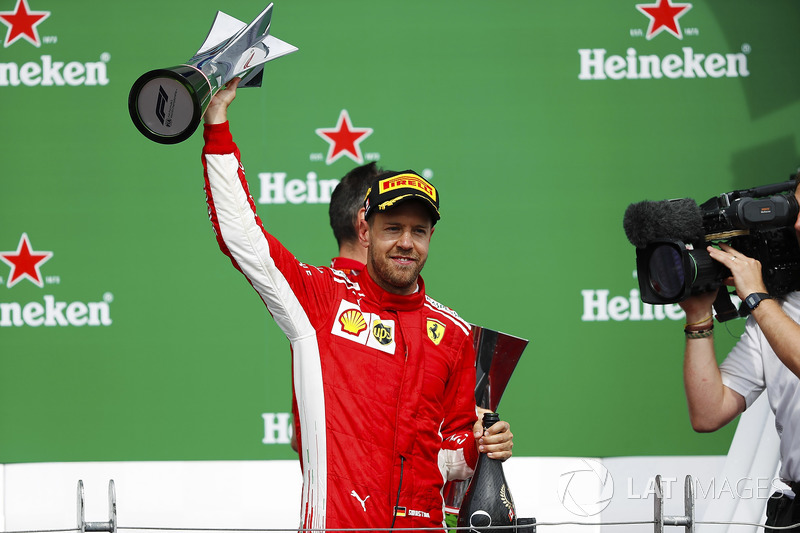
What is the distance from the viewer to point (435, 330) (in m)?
1.61

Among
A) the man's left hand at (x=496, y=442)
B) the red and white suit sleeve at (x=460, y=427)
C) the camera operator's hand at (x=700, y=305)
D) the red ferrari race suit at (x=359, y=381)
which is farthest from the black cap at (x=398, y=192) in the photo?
the camera operator's hand at (x=700, y=305)

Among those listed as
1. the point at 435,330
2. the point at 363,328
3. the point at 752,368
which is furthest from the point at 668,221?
the point at 363,328

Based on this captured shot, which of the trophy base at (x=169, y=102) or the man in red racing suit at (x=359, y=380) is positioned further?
the man in red racing suit at (x=359, y=380)

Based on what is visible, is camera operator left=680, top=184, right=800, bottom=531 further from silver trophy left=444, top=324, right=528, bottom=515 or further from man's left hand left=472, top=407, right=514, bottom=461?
man's left hand left=472, top=407, right=514, bottom=461

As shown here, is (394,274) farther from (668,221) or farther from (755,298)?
(755,298)

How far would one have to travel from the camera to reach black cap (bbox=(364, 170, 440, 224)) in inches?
60.9

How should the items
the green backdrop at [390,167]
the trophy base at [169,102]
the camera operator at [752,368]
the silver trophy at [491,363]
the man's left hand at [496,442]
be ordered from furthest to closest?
the green backdrop at [390,167] < the silver trophy at [491,363] < the camera operator at [752,368] < the man's left hand at [496,442] < the trophy base at [169,102]

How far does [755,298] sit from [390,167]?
1.59m

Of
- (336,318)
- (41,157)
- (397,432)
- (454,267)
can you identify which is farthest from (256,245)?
(41,157)

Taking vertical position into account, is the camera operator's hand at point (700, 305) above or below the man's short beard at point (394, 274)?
below

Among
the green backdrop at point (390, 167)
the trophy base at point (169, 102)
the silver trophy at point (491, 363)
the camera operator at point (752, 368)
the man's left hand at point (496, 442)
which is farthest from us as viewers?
the green backdrop at point (390, 167)

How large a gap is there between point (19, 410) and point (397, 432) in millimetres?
2016

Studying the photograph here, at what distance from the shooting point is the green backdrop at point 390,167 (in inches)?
118

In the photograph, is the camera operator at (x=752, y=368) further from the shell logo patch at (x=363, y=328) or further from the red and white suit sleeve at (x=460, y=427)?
the shell logo patch at (x=363, y=328)
